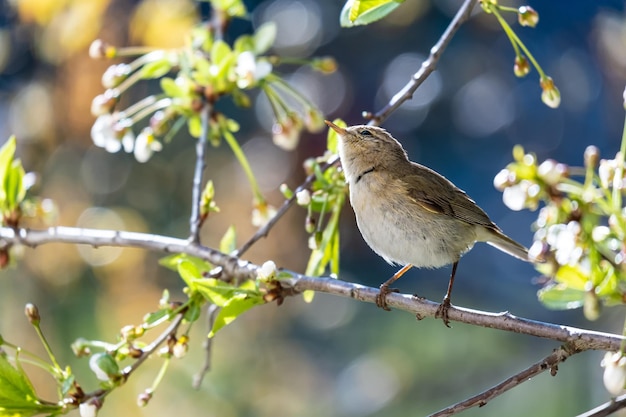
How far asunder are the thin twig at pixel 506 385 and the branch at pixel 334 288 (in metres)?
0.03

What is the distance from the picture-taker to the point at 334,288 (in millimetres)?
1837

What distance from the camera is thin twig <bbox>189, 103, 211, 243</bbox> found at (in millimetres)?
2205

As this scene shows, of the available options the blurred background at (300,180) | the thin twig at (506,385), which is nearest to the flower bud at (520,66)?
the thin twig at (506,385)

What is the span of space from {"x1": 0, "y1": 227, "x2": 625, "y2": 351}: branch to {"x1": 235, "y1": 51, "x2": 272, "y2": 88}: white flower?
447 mm

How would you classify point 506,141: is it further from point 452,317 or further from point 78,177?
point 452,317

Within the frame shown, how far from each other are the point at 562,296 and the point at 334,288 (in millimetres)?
491

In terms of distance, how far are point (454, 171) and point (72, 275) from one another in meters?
2.51

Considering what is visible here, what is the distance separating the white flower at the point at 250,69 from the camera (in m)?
2.25

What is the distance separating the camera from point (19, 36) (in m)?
5.03

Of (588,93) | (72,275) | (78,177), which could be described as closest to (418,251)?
(72,275)

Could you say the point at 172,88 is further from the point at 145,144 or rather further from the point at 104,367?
the point at 104,367

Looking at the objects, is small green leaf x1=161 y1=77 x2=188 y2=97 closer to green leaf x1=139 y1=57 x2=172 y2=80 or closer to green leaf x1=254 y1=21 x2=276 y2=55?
green leaf x1=139 y1=57 x2=172 y2=80

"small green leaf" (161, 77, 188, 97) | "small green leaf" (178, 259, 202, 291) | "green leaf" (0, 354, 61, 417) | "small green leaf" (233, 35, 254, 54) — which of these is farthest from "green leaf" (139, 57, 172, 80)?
"green leaf" (0, 354, 61, 417)

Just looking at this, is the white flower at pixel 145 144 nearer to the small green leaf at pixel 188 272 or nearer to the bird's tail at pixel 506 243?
the small green leaf at pixel 188 272
